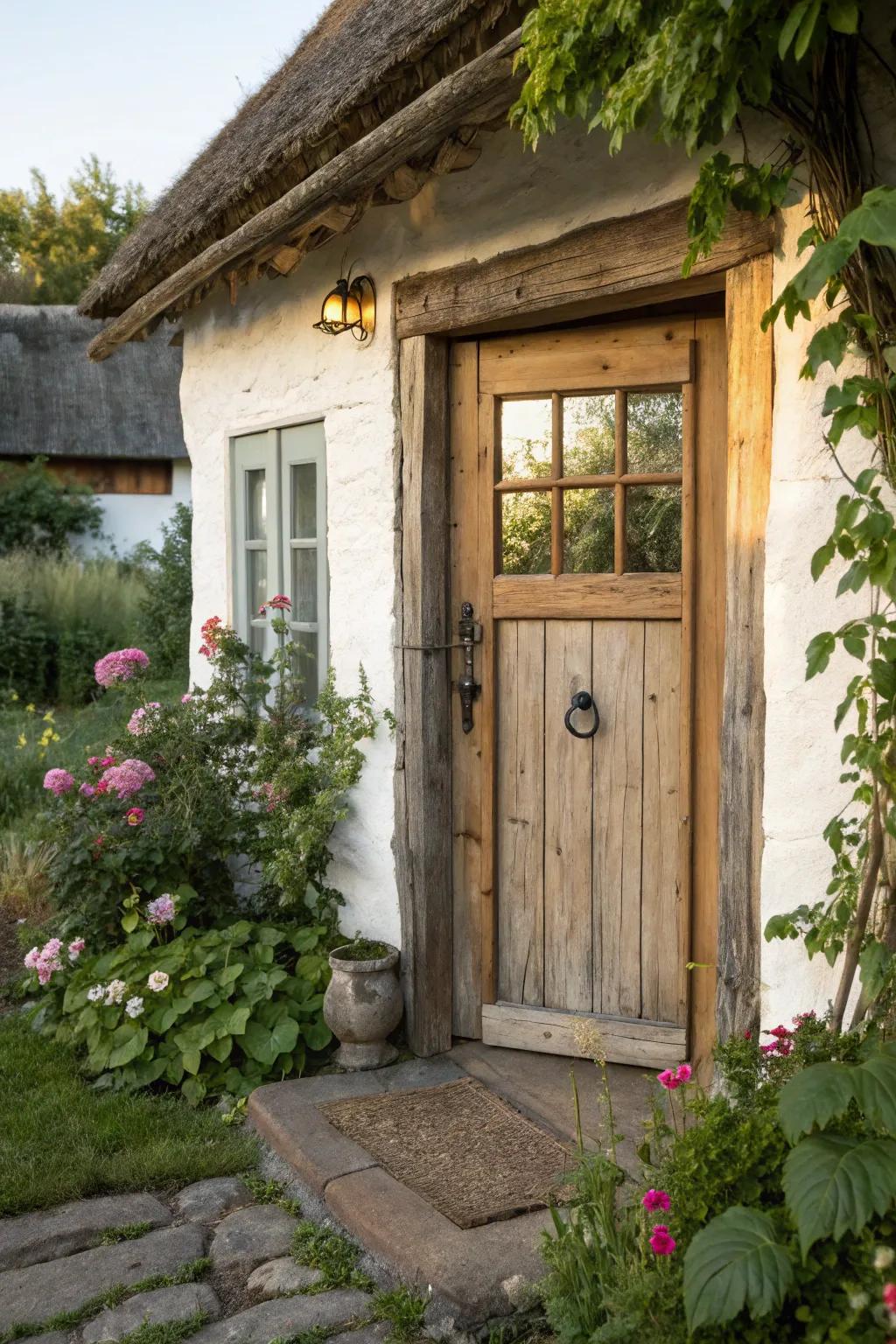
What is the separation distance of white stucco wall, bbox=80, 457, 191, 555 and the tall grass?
4890mm

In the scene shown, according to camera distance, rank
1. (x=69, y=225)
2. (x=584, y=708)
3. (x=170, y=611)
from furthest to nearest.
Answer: (x=69, y=225)
(x=170, y=611)
(x=584, y=708)

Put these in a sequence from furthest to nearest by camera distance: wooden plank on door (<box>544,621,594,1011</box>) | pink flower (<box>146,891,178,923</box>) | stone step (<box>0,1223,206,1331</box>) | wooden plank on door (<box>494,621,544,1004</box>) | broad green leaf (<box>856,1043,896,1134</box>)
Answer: pink flower (<box>146,891,178,923</box>), wooden plank on door (<box>494,621,544,1004</box>), wooden plank on door (<box>544,621,594,1011</box>), stone step (<box>0,1223,206,1331</box>), broad green leaf (<box>856,1043,896,1134</box>)

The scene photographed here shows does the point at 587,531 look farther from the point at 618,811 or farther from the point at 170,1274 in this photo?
the point at 170,1274

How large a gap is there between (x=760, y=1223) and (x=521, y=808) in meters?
2.15

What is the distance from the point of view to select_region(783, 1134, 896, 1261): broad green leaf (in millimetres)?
2025

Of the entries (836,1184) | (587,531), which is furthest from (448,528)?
(836,1184)

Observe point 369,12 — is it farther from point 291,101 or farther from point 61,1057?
point 61,1057

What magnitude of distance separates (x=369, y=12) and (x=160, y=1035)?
12.7 feet

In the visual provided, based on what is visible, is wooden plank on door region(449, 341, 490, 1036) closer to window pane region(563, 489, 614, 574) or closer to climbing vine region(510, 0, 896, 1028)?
window pane region(563, 489, 614, 574)

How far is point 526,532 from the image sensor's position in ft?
13.8

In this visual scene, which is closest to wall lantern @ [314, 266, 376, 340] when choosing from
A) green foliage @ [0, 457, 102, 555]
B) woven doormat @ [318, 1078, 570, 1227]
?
woven doormat @ [318, 1078, 570, 1227]

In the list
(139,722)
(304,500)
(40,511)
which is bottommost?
(139,722)

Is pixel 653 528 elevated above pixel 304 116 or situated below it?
below

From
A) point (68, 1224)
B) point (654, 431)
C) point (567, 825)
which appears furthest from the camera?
point (567, 825)
